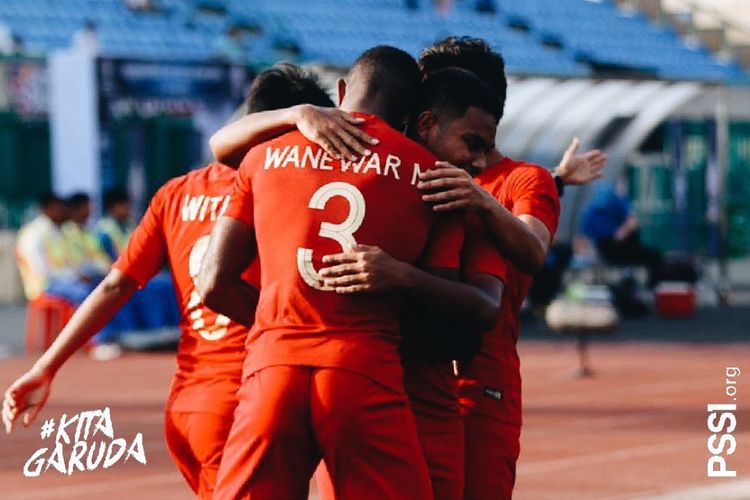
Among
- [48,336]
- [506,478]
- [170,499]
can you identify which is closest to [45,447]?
[170,499]

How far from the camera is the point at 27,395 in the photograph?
4.94 meters

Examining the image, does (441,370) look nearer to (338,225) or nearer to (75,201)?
(338,225)

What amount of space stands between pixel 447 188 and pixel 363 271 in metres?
0.28

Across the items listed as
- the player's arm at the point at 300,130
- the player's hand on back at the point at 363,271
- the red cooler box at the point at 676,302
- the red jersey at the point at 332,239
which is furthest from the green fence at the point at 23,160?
the player's hand on back at the point at 363,271

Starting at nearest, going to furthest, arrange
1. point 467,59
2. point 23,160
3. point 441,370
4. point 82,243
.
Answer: point 441,370 < point 467,59 < point 82,243 < point 23,160

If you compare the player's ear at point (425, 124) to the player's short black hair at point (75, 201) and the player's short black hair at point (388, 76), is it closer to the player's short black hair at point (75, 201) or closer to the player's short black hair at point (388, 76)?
the player's short black hair at point (388, 76)

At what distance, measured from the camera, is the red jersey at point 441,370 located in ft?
13.8

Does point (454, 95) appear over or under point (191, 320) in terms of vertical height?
over

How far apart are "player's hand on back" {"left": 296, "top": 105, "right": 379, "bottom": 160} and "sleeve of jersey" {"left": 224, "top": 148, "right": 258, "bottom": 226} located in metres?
0.15

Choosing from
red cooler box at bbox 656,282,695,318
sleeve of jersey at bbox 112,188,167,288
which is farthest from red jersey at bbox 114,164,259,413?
red cooler box at bbox 656,282,695,318

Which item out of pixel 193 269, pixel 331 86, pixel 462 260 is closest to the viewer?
pixel 462 260

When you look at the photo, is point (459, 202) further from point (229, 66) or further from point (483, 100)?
point (229, 66)

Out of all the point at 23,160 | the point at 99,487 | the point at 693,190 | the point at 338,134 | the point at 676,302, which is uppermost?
the point at 338,134

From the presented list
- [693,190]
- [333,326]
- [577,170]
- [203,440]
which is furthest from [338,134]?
[693,190]
